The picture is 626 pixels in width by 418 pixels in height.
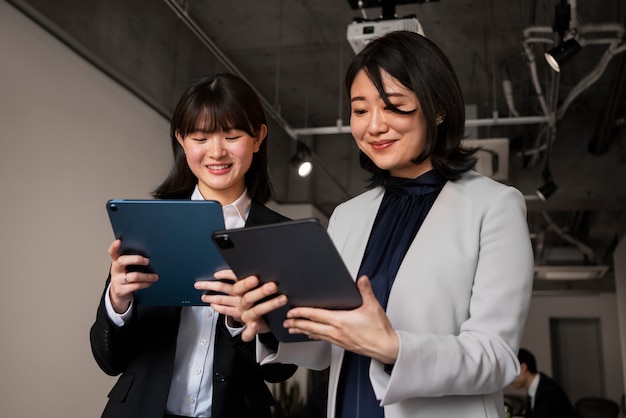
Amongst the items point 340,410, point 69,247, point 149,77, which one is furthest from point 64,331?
point 340,410

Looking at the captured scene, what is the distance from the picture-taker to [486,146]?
581cm

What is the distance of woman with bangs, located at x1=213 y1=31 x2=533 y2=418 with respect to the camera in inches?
42.2

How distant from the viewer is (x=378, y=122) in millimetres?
1312

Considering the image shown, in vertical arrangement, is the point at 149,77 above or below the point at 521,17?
below

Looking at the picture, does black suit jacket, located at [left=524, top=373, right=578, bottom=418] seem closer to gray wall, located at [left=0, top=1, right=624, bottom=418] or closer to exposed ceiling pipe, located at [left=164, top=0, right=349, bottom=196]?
exposed ceiling pipe, located at [left=164, top=0, right=349, bottom=196]

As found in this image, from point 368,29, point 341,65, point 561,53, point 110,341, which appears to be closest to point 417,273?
point 110,341

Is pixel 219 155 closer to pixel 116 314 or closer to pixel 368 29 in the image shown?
pixel 116 314

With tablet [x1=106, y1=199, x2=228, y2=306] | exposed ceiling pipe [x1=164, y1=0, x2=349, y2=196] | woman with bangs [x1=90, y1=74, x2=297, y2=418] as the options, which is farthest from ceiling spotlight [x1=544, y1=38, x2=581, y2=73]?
tablet [x1=106, y1=199, x2=228, y2=306]

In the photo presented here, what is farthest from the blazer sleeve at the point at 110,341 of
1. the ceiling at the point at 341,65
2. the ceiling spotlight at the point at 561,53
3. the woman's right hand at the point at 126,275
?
the ceiling spotlight at the point at 561,53

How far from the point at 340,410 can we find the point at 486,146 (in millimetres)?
4882

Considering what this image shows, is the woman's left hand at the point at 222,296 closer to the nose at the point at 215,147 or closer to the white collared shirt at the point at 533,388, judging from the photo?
the nose at the point at 215,147

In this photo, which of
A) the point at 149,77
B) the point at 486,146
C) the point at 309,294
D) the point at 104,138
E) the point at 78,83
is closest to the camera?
the point at 309,294

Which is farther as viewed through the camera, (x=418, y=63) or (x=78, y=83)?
(x=78, y=83)

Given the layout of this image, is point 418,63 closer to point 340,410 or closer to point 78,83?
point 340,410
